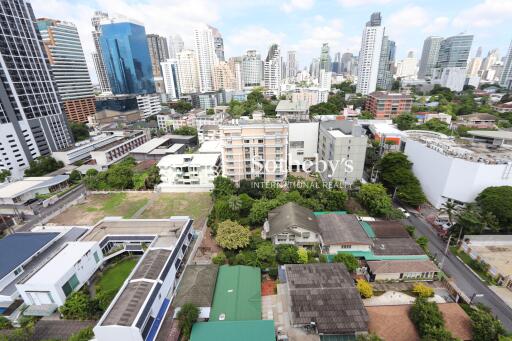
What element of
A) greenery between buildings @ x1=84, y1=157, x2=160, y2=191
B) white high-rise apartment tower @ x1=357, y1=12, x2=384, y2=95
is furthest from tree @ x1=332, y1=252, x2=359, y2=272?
white high-rise apartment tower @ x1=357, y1=12, x2=384, y2=95

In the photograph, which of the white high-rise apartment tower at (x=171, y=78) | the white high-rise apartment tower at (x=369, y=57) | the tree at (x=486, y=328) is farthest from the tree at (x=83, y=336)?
the white high-rise apartment tower at (x=171, y=78)

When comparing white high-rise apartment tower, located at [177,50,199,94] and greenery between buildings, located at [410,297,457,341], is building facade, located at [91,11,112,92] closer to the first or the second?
white high-rise apartment tower, located at [177,50,199,94]

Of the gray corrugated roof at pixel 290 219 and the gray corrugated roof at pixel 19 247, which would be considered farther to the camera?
the gray corrugated roof at pixel 290 219

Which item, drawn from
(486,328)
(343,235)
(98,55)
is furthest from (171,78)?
(486,328)

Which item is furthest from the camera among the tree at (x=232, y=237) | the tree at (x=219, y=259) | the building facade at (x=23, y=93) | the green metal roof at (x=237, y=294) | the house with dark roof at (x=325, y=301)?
the building facade at (x=23, y=93)

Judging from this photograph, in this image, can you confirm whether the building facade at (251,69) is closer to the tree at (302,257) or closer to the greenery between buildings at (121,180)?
the greenery between buildings at (121,180)

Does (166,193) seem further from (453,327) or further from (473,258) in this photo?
(473,258)
